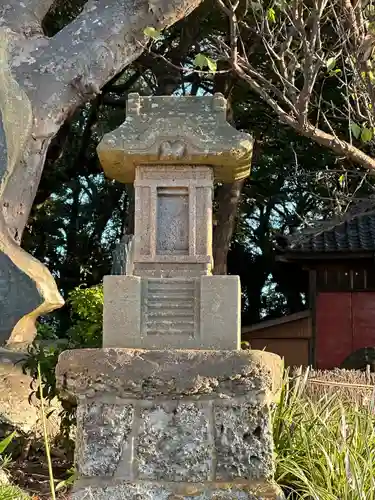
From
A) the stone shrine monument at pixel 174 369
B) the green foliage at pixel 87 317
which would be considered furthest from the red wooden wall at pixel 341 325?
the stone shrine monument at pixel 174 369

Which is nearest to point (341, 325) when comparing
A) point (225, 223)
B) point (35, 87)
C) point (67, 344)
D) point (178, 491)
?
point (225, 223)

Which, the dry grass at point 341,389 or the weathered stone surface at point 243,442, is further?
the dry grass at point 341,389

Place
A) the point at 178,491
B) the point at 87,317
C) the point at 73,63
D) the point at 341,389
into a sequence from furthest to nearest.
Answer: the point at 87,317 < the point at 73,63 < the point at 341,389 < the point at 178,491

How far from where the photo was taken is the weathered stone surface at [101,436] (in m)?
3.26

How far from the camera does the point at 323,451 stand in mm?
3445

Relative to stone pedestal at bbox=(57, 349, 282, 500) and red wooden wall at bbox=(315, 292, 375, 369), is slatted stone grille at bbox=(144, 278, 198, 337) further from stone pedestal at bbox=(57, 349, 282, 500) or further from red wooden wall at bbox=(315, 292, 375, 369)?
red wooden wall at bbox=(315, 292, 375, 369)

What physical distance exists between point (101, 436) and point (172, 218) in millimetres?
1246

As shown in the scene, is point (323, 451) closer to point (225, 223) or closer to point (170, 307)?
point (170, 307)

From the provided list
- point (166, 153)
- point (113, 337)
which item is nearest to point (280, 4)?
point (166, 153)

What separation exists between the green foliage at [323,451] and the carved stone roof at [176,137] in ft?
5.15

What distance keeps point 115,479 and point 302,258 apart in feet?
26.7

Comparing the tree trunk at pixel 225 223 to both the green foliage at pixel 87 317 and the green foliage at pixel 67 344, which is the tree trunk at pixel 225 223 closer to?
the green foliage at pixel 67 344

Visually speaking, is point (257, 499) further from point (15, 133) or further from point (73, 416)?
point (15, 133)

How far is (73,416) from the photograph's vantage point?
15.1 ft
